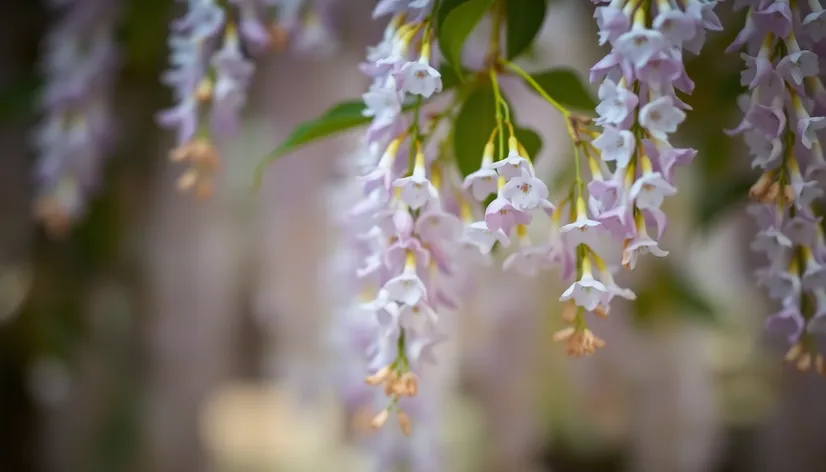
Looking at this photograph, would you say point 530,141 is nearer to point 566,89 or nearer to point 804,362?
point 566,89

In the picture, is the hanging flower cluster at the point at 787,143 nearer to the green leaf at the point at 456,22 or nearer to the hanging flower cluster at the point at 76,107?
the green leaf at the point at 456,22

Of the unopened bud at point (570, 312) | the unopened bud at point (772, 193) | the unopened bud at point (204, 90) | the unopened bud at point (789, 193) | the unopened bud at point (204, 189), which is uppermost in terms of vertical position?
the unopened bud at point (204, 90)

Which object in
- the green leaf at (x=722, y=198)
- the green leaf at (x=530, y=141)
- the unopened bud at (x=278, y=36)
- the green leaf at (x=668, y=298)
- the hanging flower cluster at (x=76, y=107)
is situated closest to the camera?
the green leaf at (x=530, y=141)

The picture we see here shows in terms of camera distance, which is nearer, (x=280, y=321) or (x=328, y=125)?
(x=328, y=125)

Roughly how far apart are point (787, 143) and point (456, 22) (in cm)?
21

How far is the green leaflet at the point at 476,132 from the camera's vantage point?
480 millimetres

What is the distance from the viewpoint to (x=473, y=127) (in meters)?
0.48

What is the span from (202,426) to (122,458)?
13 centimetres

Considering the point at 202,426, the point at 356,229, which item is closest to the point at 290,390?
the point at 202,426

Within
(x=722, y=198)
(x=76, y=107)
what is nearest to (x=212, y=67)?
(x=76, y=107)

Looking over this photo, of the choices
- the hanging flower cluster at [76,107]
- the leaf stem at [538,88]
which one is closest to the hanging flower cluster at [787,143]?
the leaf stem at [538,88]

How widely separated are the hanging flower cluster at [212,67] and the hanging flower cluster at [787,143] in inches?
14.3

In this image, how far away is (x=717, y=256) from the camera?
1.27 meters

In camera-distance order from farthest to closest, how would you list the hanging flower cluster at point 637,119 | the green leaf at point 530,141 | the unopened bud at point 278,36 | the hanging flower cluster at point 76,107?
the hanging flower cluster at point 76,107, the unopened bud at point 278,36, the green leaf at point 530,141, the hanging flower cluster at point 637,119
